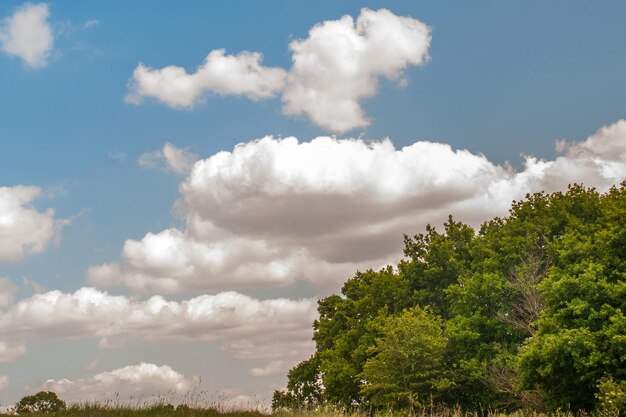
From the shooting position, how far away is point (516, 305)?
46688 mm

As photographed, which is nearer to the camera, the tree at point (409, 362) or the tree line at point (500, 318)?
the tree line at point (500, 318)

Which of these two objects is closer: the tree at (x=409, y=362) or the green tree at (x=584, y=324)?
the green tree at (x=584, y=324)

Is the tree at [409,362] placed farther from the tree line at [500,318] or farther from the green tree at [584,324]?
the green tree at [584,324]

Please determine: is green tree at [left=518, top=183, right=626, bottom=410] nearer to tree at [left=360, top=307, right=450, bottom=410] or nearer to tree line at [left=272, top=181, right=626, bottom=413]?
tree line at [left=272, top=181, right=626, bottom=413]

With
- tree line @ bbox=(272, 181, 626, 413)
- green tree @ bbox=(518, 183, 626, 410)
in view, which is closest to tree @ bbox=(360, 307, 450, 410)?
tree line @ bbox=(272, 181, 626, 413)

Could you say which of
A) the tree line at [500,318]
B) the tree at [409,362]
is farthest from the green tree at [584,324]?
the tree at [409,362]

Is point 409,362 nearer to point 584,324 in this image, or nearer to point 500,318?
point 500,318

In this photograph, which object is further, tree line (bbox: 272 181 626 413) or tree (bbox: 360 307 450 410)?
tree (bbox: 360 307 450 410)

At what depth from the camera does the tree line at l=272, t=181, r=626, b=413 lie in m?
36.6

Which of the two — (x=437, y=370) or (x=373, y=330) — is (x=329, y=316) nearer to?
(x=373, y=330)

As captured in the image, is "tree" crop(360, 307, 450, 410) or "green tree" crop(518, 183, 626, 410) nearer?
"green tree" crop(518, 183, 626, 410)

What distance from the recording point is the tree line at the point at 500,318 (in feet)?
120

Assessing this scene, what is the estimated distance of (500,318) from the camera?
152 ft

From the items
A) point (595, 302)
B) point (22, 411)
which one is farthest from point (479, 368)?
point (22, 411)
